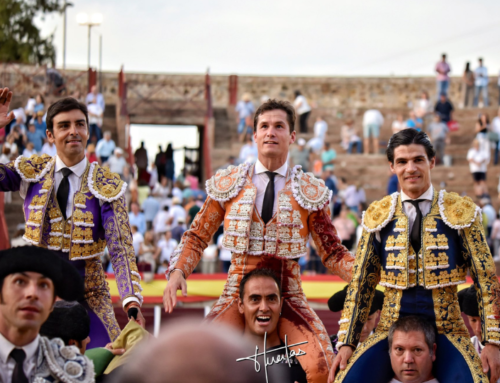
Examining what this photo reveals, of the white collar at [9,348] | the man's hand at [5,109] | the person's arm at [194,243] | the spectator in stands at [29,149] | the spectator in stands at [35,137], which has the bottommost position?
the white collar at [9,348]

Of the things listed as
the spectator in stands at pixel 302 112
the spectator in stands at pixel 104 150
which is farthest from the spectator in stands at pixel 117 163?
the spectator in stands at pixel 302 112

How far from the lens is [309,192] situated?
444cm

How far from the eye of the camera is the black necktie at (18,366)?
8.52 ft

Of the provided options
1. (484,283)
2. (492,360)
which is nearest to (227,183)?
(484,283)

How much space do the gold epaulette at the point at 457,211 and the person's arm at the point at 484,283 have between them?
0.10 ft

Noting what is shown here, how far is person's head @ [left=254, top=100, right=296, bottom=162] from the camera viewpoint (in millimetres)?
4324

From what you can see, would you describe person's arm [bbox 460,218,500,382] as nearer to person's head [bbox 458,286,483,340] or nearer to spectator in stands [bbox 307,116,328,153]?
person's head [bbox 458,286,483,340]

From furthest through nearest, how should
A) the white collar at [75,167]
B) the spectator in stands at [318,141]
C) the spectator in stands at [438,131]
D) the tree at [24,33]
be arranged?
the tree at [24,33] < the spectator in stands at [438,131] < the spectator in stands at [318,141] < the white collar at [75,167]

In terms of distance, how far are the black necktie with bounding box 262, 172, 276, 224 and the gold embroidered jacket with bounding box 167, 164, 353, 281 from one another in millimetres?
31

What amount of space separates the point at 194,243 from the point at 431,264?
1313 millimetres

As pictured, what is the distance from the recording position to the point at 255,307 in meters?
3.99

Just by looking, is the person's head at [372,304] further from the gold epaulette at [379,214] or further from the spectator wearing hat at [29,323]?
the spectator wearing hat at [29,323]

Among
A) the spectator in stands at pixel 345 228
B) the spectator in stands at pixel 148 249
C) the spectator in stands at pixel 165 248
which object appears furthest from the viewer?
the spectator in stands at pixel 345 228

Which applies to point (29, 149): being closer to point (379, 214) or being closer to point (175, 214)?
point (175, 214)
